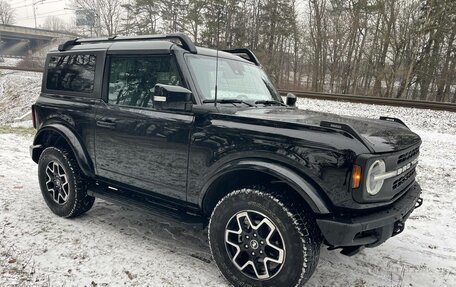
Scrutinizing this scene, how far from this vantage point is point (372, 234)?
2.64 metres

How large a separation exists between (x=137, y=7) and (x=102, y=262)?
106 feet

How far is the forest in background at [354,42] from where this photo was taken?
21.5 meters

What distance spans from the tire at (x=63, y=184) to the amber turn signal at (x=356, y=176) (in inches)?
123

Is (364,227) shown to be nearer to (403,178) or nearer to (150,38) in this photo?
(403,178)

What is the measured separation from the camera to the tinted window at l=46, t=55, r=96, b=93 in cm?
397

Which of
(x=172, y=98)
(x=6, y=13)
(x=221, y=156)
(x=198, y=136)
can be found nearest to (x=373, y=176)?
(x=221, y=156)

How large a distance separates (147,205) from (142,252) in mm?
462

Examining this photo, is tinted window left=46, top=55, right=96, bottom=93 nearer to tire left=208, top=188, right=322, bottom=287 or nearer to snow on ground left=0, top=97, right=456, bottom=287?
snow on ground left=0, top=97, right=456, bottom=287

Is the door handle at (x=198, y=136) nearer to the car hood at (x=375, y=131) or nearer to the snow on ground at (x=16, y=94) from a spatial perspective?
the car hood at (x=375, y=131)

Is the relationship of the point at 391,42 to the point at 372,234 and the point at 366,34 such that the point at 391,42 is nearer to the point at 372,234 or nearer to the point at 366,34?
the point at 366,34

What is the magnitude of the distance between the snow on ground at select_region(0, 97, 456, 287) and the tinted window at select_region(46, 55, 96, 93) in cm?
159

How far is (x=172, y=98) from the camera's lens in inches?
117

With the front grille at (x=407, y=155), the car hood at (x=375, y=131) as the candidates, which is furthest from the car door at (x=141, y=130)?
the front grille at (x=407, y=155)

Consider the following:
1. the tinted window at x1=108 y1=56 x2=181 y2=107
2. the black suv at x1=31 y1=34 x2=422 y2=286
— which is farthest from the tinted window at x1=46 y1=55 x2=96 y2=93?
the tinted window at x1=108 y1=56 x2=181 y2=107
